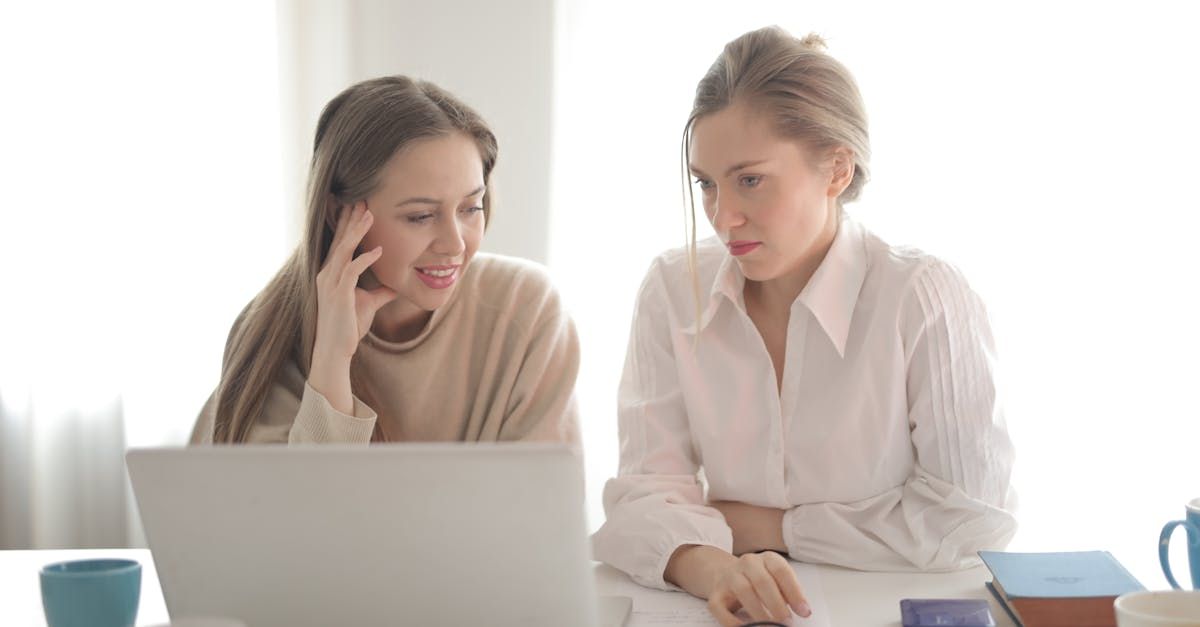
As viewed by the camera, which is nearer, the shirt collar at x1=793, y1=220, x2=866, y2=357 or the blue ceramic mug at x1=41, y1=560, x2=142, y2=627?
the blue ceramic mug at x1=41, y1=560, x2=142, y2=627

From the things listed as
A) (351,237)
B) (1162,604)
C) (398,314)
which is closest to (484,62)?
(398,314)

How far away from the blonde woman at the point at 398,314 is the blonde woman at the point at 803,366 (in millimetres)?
193

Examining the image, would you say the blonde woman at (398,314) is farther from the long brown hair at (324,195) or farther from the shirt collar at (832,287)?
the shirt collar at (832,287)

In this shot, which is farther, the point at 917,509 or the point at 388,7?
the point at 388,7

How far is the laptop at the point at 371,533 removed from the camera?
96cm

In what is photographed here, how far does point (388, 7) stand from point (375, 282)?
1.36 meters

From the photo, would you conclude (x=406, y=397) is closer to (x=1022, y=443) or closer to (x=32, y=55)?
(x=1022, y=443)

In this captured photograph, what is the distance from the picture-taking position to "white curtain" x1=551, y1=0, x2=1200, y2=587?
2.70 metres

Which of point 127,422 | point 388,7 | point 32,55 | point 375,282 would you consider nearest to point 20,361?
point 127,422

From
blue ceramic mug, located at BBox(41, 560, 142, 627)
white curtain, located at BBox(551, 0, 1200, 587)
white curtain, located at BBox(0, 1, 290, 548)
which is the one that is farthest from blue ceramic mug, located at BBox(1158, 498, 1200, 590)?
white curtain, located at BBox(0, 1, 290, 548)

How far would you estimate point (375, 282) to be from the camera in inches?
73.0

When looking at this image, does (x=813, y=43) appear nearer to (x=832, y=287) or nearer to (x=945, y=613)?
(x=832, y=287)

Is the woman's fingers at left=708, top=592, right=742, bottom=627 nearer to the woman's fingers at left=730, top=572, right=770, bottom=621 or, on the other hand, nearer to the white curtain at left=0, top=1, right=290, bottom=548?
the woman's fingers at left=730, top=572, right=770, bottom=621

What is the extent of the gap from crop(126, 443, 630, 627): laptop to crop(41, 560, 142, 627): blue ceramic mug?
76 mm
